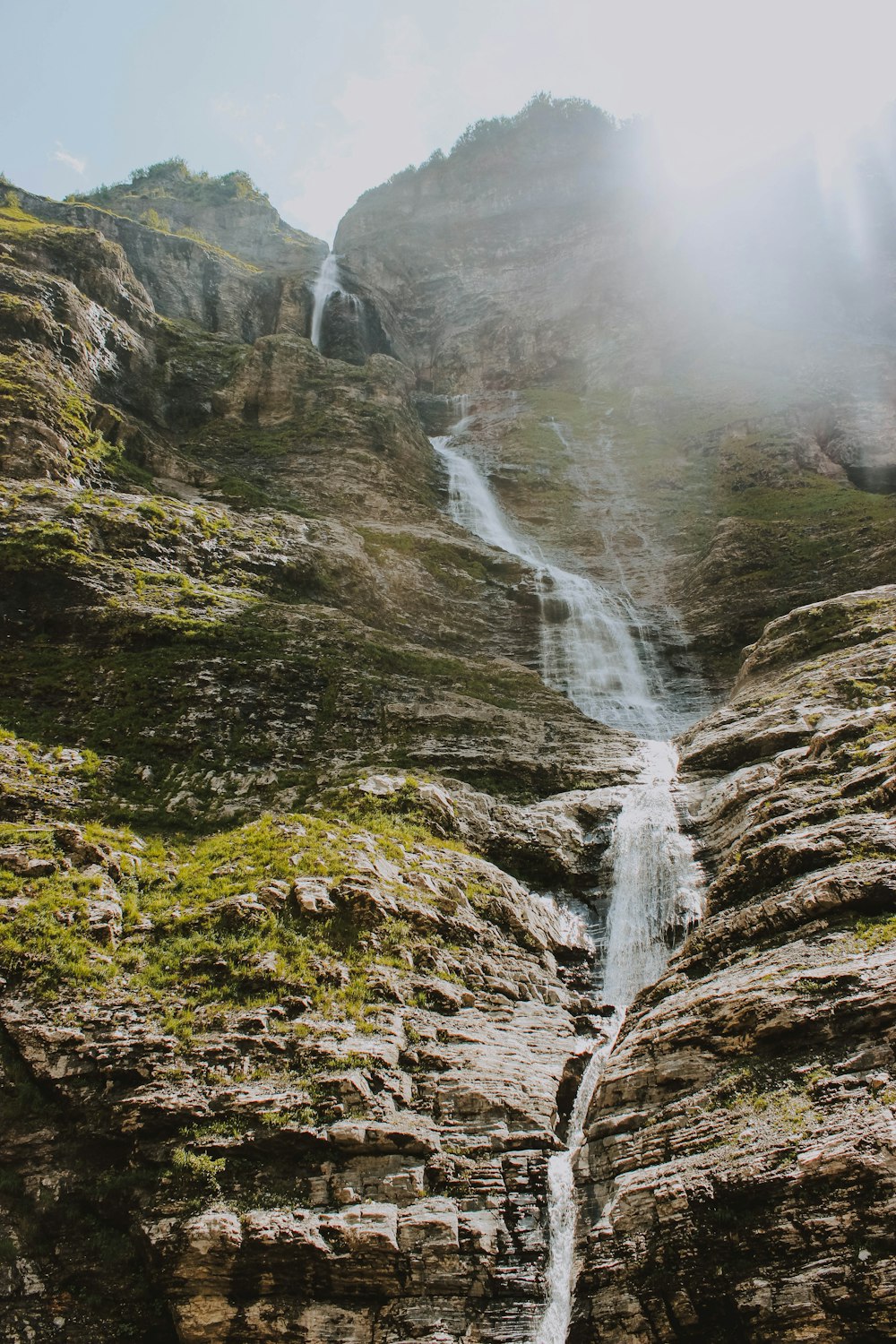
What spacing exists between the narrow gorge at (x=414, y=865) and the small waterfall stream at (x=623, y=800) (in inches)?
2.9

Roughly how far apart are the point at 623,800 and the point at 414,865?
208 inches

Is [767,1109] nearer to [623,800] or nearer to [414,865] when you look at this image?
[414,865]

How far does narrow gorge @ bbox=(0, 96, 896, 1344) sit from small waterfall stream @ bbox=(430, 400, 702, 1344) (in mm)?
74

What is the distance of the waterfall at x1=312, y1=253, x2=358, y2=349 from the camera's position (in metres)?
43.8

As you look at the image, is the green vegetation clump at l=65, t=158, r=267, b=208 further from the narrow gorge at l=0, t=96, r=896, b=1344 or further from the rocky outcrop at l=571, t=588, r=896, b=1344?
the rocky outcrop at l=571, t=588, r=896, b=1344

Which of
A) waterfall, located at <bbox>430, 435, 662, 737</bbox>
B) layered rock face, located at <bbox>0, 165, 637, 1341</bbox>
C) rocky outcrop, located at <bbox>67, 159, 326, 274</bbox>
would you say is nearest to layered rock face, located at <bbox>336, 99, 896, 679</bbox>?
waterfall, located at <bbox>430, 435, 662, 737</bbox>

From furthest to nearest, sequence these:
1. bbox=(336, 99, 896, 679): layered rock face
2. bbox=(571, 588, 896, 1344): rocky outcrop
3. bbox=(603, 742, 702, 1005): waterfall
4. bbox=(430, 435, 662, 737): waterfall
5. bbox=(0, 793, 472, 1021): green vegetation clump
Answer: bbox=(336, 99, 896, 679): layered rock face < bbox=(430, 435, 662, 737): waterfall < bbox=(603, 742, 702, 1005): waterfall < bbox=(0, 793, 472, 1021): green vegetation clump < bbox=(571, 588, 896, 1344): rocky outcrop

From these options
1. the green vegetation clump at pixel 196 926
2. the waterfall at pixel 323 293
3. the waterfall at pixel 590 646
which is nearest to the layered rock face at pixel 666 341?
the waterfall at pixel 590 646

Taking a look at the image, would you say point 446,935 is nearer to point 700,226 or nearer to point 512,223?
point 700,226

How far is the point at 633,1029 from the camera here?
30.7 feet

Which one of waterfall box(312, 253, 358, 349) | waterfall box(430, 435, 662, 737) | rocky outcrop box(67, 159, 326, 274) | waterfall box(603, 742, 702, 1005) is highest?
rocky outcrop box(67, 159, 326, 274)

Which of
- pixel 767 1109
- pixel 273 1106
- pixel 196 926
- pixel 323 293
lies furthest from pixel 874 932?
pixel 323 293

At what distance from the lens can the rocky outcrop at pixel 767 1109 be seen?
6008 mm

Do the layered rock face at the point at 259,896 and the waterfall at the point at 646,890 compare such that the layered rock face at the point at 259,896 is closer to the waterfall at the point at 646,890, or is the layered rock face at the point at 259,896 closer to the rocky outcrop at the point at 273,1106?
the rocky outcrop at the point at 273,1106
